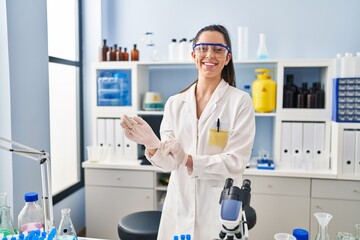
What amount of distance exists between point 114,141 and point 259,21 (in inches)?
64.6

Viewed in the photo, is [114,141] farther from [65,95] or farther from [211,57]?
[211,57]

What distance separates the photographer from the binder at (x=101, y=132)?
2965 millimetres

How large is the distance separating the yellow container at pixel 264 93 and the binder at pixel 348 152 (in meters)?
0.58

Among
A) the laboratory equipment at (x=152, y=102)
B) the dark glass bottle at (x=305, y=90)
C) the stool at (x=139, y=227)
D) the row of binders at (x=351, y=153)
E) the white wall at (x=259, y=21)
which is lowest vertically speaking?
the stool at (x=139, y=227)

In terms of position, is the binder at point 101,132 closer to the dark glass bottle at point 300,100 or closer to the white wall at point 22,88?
the white wall at point 22,88

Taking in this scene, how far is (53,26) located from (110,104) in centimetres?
81

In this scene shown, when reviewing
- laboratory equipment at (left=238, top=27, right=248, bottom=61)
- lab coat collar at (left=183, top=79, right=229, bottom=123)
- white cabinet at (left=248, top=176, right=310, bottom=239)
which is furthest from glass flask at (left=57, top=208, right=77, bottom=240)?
laboratory equipment at (left=238, top=27, right=248, bottom=61)

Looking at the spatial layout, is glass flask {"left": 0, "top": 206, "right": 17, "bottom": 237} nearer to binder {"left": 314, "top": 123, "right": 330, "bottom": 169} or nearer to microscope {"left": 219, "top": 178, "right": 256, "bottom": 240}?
microscope {"left": 219, "top": 178, "right": 256, "bottom": 240}

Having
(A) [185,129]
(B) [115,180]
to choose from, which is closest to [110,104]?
(B) [115,180]

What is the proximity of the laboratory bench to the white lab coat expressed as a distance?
1.07 metres

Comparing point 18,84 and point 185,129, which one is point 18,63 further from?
point 185,129

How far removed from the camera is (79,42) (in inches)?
128

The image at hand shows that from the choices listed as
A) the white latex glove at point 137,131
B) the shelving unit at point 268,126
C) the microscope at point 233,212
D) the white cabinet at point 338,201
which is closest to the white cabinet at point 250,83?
the shelving unit at point 268,126

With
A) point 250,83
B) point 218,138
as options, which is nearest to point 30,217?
point 218,138
